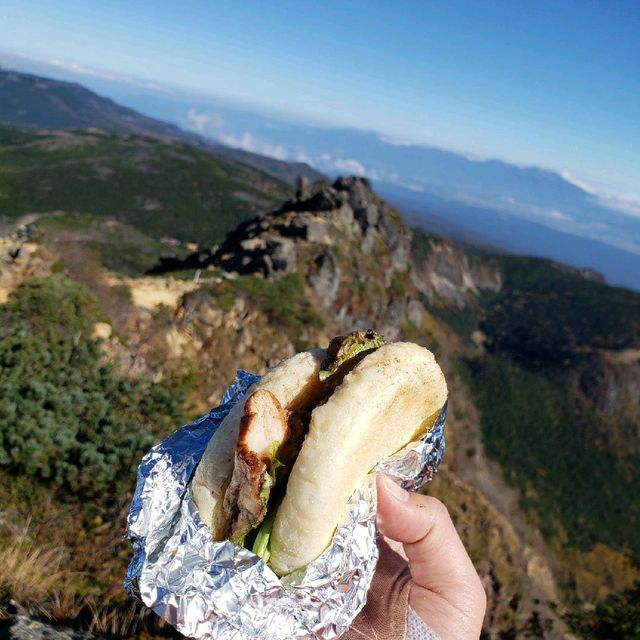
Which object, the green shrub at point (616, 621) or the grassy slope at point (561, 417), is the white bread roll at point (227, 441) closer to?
the green shrub at point (616, 621)

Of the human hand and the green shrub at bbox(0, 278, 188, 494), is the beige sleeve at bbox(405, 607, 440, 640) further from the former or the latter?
the green shrub at bbox(0, 278, 188, 494)

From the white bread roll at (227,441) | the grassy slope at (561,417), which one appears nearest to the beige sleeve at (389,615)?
the white bread roll at (227,441)

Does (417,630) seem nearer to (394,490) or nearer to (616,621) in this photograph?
(394,490)

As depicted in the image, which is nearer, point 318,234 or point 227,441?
point 227,441

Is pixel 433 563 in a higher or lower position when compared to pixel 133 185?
higher

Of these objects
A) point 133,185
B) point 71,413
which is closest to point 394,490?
point 71,413
